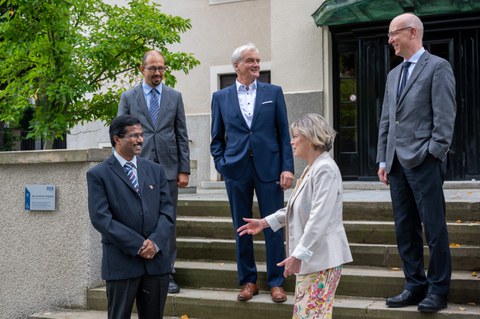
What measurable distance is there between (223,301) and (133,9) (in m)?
6.66

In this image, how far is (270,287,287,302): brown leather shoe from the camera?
5949mm

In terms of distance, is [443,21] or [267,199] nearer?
[267,199]

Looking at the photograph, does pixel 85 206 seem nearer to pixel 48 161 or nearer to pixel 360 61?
pixel 48 161

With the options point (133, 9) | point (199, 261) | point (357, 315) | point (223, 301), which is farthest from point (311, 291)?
point (133, 9)

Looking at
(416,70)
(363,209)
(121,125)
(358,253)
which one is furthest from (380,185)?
(121,125)

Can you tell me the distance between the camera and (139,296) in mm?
4844

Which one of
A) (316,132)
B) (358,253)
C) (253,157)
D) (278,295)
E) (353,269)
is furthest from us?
(358,253)

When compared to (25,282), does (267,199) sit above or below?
above

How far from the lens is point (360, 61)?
41.4 feet

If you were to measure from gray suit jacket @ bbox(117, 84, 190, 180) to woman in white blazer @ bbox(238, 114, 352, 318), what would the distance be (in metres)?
2.16

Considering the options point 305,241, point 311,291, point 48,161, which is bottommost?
point 311,291

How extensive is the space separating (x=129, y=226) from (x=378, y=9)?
826cm

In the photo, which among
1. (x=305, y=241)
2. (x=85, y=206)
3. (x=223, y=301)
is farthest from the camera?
(x=85, y=206)

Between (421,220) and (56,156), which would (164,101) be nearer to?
(56,156)
